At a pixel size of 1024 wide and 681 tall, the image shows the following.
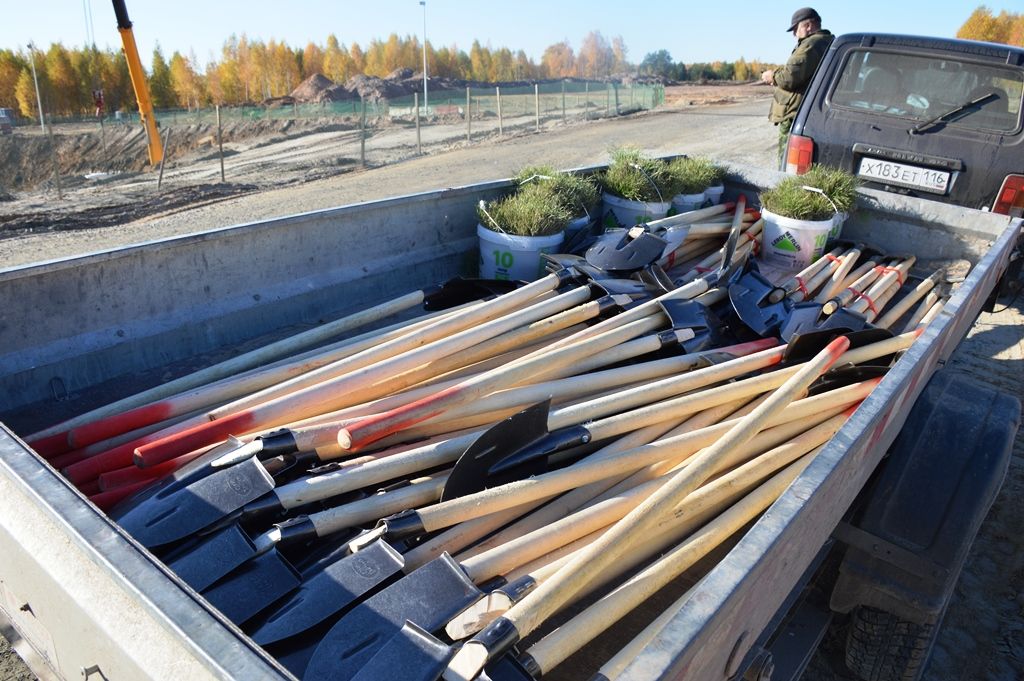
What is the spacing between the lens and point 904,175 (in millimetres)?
4781

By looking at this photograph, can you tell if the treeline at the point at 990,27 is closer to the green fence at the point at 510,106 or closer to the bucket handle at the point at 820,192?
the green fence at the point at 510,106

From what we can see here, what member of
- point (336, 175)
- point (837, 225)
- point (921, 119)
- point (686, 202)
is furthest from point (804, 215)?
point (336, 175)

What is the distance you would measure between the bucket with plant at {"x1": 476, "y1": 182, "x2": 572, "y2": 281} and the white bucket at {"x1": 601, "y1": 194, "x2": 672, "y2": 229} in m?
0.66

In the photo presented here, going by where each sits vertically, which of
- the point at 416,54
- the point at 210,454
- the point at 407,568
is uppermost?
the point at 416,54

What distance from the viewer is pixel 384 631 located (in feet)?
4.94

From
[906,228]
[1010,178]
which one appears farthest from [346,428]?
[1010,178]

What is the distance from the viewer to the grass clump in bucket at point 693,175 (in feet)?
14.9

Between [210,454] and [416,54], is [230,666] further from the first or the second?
[416,54]

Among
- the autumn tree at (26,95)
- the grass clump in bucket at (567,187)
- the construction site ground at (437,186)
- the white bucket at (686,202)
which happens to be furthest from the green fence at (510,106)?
the grass clump in bucket at (567,187)

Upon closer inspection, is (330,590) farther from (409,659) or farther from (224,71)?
(224,71)

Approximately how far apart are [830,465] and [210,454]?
5.46 feet

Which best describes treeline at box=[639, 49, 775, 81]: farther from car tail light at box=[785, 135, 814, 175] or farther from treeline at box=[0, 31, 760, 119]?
car tail light at box=[785, 135, 814, 175]

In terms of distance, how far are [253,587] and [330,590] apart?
0.17 metres

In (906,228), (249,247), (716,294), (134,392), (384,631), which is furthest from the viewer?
(906,228)
